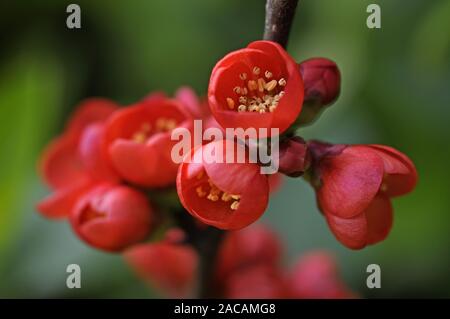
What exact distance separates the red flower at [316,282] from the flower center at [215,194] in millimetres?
572

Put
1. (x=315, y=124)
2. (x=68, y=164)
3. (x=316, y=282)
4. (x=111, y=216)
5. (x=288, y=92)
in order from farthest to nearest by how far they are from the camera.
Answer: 1. (x=315, y=124)
2. (x=316, y=282)
3. (x=68, y=164)
4. (x=111, y=216)
5. (x=288, y=92)

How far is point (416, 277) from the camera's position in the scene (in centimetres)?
205

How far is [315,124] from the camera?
2166 millimetres

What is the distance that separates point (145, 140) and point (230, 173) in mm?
385

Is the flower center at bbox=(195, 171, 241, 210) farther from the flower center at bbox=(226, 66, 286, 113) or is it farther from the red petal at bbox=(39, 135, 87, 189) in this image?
the red petal at bbox=(39, 135, 87, 189)

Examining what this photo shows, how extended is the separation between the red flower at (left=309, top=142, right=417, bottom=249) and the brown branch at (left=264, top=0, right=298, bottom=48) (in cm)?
20

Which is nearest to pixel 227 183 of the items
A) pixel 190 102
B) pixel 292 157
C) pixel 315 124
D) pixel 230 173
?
pixel 230 173

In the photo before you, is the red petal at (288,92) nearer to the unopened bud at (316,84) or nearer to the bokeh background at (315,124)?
the unopened bud at (316,84)

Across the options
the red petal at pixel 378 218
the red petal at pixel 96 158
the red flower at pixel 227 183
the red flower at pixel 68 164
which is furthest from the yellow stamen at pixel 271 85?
the red flower at pixel 68 164

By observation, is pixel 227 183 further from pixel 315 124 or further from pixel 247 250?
pixel 315 124

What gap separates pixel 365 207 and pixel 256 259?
566 mm
